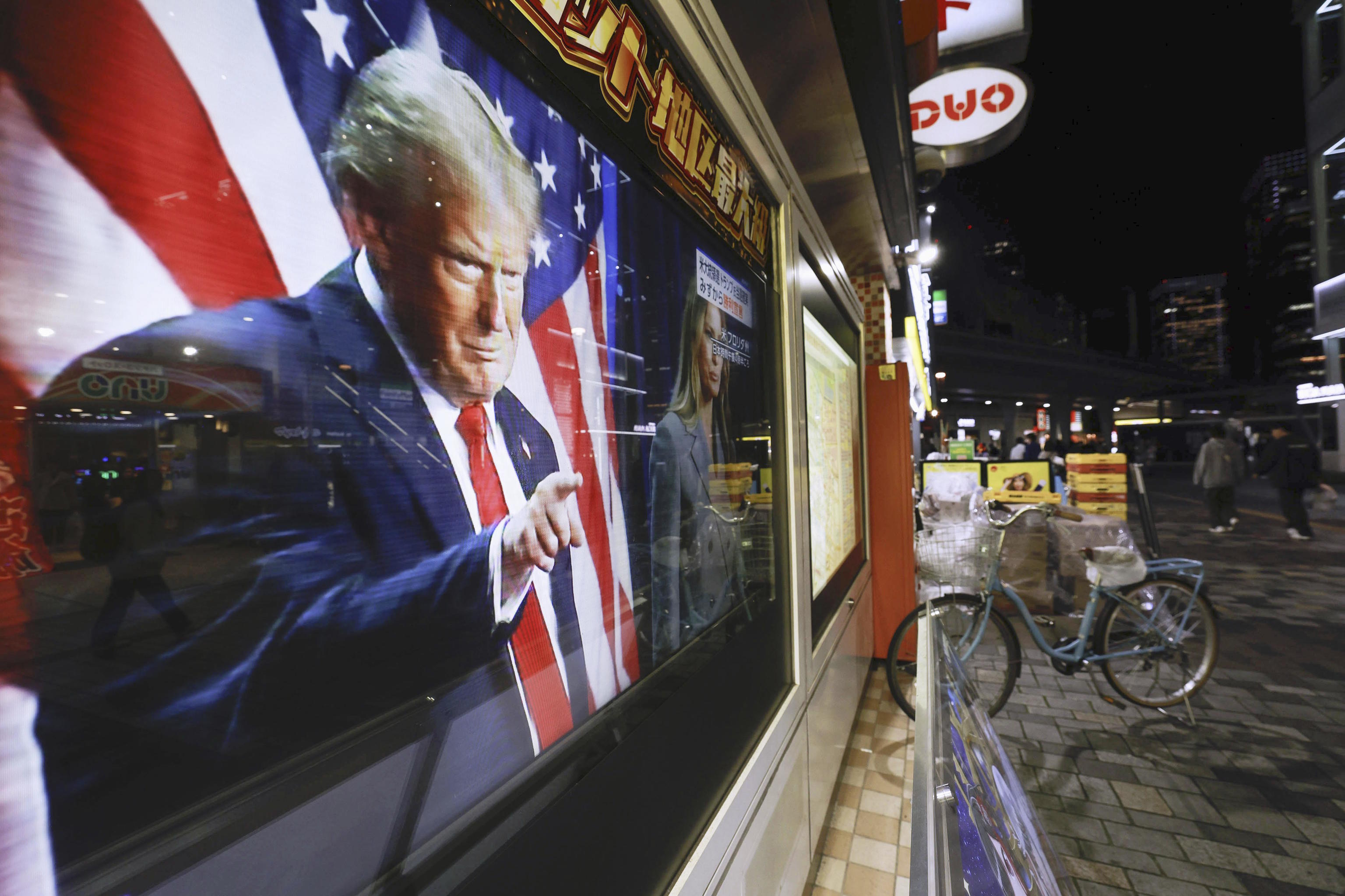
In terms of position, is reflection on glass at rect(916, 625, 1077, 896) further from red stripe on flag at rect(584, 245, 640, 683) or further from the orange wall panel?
the orange wall panel

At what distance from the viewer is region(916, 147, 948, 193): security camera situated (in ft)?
13.7

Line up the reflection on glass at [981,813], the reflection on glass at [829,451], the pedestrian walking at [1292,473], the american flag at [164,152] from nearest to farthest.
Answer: the american flag at [164,152] < the reflection on glass at [981,813] < the reflection on glass at [829,451] < the pedestrian walking at [1292,473]

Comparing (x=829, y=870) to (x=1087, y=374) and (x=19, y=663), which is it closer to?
(x=19, y=663)

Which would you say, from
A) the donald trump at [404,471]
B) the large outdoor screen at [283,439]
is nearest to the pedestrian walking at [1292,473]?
the large outdoor screen at [283,439]

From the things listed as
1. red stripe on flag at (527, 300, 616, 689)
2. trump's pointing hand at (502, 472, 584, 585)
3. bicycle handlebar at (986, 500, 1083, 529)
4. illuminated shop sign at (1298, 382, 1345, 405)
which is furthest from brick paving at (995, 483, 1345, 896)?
illuminated shop sign at (1298, 382, 1345, 405)

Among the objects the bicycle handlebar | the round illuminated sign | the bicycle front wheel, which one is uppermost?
the round illuminated sign

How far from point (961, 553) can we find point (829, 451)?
4.13ft

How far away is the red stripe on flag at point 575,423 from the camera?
905mm

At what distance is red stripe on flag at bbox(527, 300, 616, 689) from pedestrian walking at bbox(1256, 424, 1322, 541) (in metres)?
11.2

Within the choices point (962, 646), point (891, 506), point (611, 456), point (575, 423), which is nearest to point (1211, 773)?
point (962, 646)

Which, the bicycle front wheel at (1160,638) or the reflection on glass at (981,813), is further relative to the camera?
the bicycle front wheel at (1160,638)

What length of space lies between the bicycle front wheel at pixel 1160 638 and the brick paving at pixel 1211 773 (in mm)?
134

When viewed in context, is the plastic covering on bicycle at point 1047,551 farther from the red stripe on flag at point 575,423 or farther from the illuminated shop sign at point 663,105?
the red stripe on flag at point 575,423

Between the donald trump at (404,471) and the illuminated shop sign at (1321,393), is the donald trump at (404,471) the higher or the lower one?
the lower one
